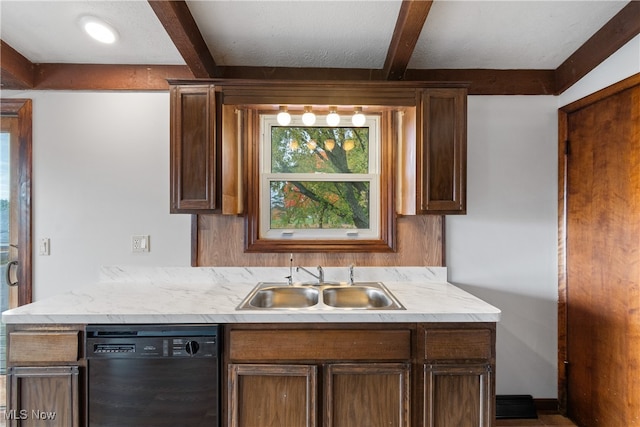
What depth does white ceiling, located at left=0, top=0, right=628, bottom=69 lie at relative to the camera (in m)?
1.58

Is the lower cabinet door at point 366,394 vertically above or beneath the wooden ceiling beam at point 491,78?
beneath

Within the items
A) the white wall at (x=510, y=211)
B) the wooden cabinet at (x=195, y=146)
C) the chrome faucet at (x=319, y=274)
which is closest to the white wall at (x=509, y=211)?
the white wall at (x=510, y=211)

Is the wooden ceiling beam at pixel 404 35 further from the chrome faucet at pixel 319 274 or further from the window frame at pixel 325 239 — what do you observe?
the chrome faucet at pixel 319 274

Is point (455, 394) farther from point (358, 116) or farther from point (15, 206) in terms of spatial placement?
point (15, 206)

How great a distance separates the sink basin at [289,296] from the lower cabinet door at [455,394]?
76 cm

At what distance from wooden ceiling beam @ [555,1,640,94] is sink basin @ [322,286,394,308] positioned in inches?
69.6

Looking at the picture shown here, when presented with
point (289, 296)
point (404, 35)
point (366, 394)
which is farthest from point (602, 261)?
point (289, 296)

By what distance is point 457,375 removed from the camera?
146 centimetres

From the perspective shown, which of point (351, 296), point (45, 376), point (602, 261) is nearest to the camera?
point (45, 376)

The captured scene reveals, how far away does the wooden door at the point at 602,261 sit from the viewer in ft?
5.42

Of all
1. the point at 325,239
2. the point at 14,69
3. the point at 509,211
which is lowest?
the point at 325,239

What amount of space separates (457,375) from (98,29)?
2.51 meters

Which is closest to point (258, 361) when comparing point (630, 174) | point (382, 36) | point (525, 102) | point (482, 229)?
point (482, 229)

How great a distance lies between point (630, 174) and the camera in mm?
1654
